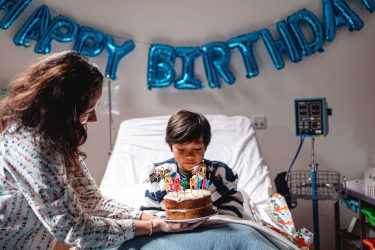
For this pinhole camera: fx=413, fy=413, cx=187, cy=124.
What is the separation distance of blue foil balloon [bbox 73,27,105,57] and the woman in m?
1.65

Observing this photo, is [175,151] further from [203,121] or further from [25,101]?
[25,101]

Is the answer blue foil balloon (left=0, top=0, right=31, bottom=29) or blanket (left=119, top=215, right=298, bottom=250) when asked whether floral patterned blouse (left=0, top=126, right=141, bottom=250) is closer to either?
blanket (left=119, top=215, right=298, bottom=250)

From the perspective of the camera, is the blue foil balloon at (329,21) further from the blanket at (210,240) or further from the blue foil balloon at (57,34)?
the blanket at (210,240)

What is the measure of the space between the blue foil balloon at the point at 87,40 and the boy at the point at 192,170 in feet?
4.56

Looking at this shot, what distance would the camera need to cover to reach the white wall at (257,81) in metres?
2.78

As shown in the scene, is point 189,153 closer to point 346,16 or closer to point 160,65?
point 160,65

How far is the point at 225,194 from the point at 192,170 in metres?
0.16

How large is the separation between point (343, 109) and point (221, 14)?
41.3 inches

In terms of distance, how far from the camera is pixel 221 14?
2836mm

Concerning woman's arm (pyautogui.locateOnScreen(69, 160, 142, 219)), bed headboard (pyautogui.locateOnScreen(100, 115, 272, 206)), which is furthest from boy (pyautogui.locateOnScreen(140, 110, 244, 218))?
bed headboard (pyautogui.locateOnScreen(100, 115, 272, 206))

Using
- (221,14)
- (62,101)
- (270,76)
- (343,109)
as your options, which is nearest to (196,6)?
(221,14)

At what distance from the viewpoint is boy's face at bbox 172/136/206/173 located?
1.55m

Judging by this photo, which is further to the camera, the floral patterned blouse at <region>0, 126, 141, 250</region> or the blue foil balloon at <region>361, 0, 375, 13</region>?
the blue foil balloon at <region>361, 0, 375, 13</region>

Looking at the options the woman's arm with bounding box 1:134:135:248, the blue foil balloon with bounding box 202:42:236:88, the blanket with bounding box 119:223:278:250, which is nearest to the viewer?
the woman's arm with bounding box 1:134:135:248
